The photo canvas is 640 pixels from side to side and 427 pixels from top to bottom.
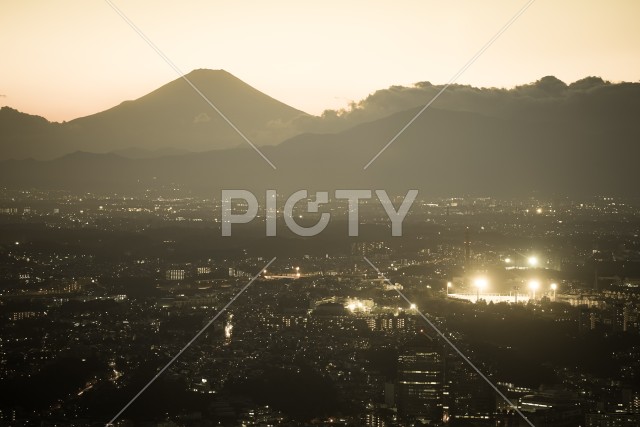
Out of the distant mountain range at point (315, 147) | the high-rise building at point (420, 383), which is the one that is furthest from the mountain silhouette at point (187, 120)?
the high-rise building at point (420, 383)

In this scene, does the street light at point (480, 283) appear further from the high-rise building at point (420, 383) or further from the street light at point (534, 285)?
the high-rise building at point (420, 383)

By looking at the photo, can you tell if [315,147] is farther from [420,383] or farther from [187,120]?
[420,383]

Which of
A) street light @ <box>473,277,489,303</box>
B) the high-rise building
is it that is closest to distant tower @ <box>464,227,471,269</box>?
street light @ <box>473,277,489,303</box>

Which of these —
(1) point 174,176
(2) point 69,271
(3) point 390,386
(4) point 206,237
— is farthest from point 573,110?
(3) point 390,386

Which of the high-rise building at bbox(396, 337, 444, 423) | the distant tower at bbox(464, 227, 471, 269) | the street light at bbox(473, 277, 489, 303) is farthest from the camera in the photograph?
the distant tower at bbox(464, 227, 471, 269)

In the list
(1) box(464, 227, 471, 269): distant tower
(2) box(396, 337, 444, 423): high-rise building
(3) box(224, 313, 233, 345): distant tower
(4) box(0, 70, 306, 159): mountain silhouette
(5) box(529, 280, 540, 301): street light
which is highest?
(4) box(0, 70, 306, 159): mountain silhouette

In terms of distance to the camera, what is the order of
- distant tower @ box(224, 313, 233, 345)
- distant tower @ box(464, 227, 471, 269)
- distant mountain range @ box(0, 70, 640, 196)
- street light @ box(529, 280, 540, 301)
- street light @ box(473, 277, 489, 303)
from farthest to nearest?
distant mountain range @ box(0, 70, 640, 196) → distant tower @ box(464, 227, 471, 269) → street light @ box(473, 277, 489, 303) → street light @ box(529, 280, 540, 301) → distant tower @ box(224, 313, 233, 345)

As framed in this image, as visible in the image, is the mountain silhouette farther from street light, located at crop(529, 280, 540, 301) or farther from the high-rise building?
the high-rise building

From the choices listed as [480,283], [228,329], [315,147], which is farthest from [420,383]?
[315,147]

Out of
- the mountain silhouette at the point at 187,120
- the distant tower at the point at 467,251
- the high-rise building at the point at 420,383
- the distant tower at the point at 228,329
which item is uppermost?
the mountain silhouette at the point at 187,120

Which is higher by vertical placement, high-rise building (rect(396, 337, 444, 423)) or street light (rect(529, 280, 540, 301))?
street light (rect(529, 280, 540, 301))

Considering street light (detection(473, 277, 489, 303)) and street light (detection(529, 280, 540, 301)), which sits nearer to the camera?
street light (detection(529, 280, 540, 301))
